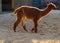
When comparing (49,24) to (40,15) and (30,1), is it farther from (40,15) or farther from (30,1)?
(30,1)

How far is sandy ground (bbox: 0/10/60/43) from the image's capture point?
6004mm

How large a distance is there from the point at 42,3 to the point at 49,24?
5.54 meters

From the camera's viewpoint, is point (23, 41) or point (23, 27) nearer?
point (23, 41)

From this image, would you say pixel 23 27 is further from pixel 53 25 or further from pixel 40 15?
pixel 53 25

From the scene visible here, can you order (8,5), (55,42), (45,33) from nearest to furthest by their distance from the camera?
(55,42) < (45,33) < (8,5)

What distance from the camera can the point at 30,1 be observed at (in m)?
14.1

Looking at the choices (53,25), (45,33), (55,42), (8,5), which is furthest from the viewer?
(8,5)

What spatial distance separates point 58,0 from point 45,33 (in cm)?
729

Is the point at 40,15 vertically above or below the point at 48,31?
above

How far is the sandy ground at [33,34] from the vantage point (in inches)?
236

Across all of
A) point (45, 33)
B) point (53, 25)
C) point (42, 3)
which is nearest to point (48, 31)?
point (45, 33)

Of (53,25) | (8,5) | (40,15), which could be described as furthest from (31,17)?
(8,5)

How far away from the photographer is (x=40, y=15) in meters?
7.32

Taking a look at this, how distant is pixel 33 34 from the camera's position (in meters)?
6.92
